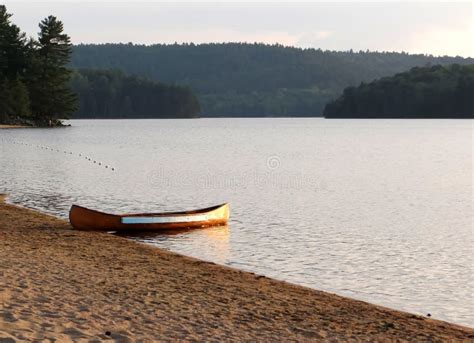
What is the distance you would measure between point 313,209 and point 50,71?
115518mm

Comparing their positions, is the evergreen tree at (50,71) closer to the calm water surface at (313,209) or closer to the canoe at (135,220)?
the calm water surface at (313,209)

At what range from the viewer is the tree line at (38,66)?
141 meters

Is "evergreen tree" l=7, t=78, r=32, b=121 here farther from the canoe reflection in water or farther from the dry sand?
the dry sand

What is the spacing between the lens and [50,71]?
145m

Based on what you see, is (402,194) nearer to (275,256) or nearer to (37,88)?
(275,256)

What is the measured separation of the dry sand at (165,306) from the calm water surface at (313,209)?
2355 millimetres

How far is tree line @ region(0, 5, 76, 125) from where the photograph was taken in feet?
461

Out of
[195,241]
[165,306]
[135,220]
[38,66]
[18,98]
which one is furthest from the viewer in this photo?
[38,66]

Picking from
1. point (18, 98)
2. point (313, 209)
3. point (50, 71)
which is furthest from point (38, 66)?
point (313, 209)

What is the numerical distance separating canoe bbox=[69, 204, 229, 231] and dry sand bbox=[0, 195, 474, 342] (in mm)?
6133

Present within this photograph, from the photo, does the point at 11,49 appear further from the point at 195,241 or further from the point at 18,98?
the point at 195,241

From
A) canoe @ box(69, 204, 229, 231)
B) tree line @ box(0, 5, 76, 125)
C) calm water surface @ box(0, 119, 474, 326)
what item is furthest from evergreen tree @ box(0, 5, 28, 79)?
canoe @ box(69, 204, 229, 231)

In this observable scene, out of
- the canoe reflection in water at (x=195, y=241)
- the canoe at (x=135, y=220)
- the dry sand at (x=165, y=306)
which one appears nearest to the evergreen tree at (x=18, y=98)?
the canoe at (x=135, y=220)

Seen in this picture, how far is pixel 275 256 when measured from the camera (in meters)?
24.9
